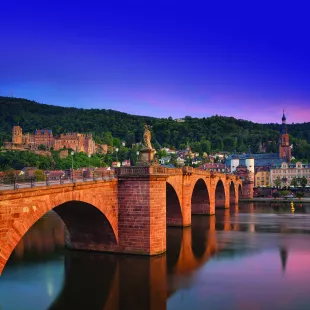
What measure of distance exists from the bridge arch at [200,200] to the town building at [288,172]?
69.0m

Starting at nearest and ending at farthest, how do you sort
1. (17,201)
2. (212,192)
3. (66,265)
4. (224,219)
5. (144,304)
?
(17,201), (144,304), (66,265), (224,219), (212,192)

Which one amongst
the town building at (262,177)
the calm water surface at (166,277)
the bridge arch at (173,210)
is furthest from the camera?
the town building at (262,177)

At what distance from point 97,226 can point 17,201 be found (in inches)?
429

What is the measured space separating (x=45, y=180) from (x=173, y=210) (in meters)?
23.6

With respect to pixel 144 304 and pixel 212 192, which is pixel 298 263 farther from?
pixel 212 192

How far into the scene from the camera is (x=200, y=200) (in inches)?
2291

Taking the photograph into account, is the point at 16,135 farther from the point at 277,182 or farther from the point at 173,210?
the point at 173,210

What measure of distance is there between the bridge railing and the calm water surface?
547 centimetres

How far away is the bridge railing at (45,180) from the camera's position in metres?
18.0

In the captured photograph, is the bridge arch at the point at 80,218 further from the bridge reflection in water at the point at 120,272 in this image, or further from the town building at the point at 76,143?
the town building at the point at 76,143

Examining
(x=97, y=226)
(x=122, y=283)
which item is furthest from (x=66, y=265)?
(x=122, y=283)

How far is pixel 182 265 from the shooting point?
27203 mm

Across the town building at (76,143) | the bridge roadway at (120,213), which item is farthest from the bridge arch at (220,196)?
the town building at (76,143)

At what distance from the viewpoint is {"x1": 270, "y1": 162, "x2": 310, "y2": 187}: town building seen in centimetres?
12006
